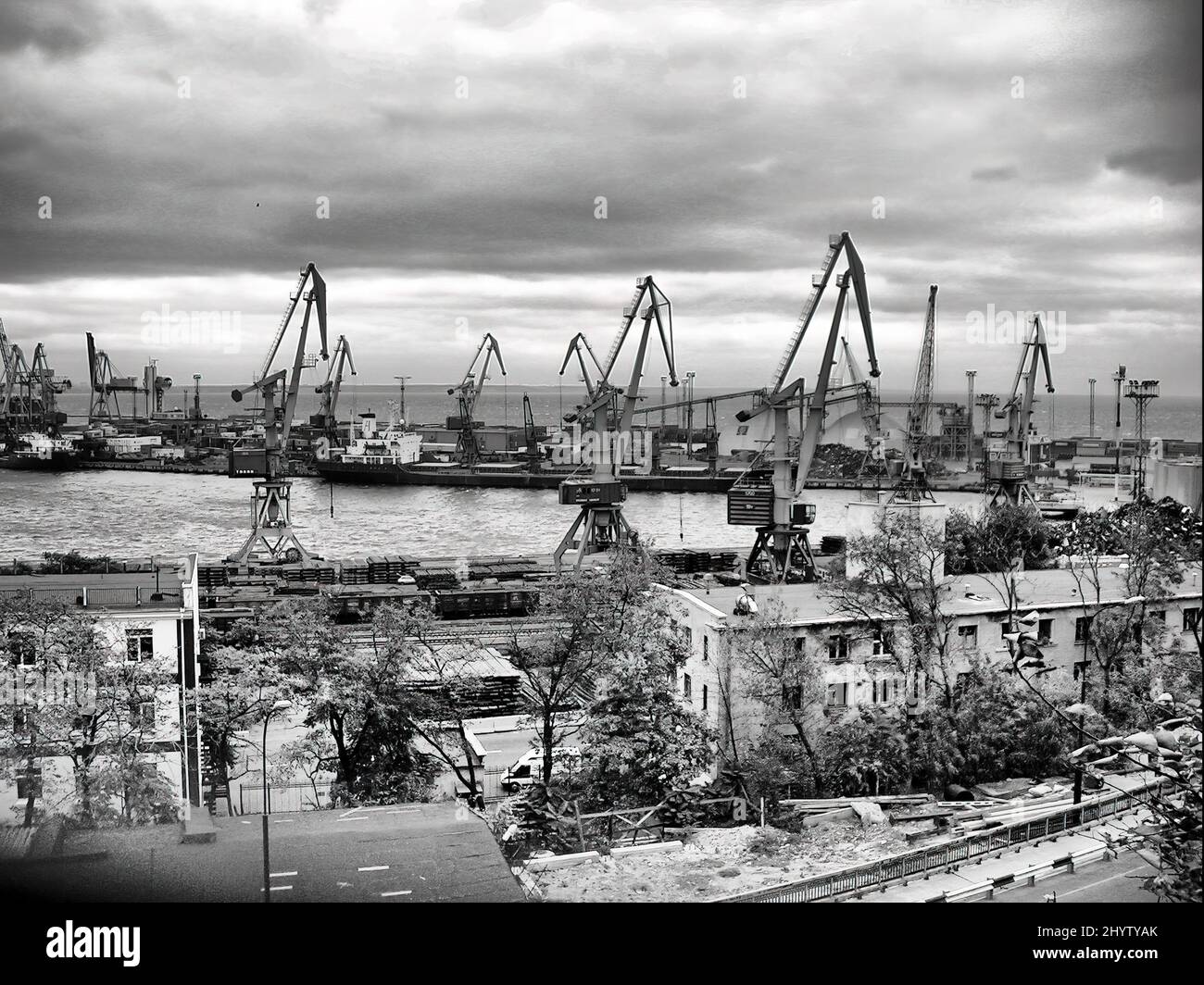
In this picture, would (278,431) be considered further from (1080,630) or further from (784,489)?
(1080,630)

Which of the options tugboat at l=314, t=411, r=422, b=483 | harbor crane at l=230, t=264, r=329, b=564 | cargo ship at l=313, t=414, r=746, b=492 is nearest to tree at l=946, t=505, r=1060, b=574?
harbor crane at l=230, t=264, r=329, b=564

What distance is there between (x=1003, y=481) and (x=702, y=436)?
46.0 ft

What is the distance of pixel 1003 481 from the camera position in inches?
629

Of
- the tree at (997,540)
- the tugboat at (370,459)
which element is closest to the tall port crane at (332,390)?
the tugboat at (370,459)

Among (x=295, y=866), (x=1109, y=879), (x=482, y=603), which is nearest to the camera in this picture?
(x=295, y=866)

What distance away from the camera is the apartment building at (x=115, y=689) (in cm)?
441

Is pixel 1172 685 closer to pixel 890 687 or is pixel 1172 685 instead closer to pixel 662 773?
pixel 890 687

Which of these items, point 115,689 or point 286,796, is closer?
point 115,689

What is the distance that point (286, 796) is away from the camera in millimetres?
5086

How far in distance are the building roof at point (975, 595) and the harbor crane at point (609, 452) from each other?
17.2 feet

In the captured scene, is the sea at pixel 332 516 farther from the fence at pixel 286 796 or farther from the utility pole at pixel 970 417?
the fence at pixel 286 796

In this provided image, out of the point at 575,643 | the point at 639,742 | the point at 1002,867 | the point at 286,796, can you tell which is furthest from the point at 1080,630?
the point at 286,796

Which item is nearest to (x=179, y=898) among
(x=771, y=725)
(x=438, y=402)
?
(x=771, y=725)

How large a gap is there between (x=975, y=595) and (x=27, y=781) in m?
4.15
